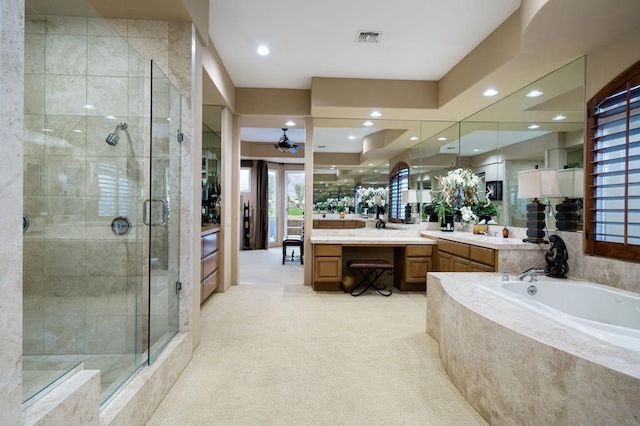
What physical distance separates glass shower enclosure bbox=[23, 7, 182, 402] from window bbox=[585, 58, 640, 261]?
10.9 feet

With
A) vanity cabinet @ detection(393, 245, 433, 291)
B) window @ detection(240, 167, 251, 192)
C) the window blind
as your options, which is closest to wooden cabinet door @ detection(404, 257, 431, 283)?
vanity cabinet @ detection(393, 245, 433, 291)

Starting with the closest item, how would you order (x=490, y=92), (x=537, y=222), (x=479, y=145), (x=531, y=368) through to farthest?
(x=531, y=368) < (x=537, y=222) < (x=490, y=92) < (x=479, y=145)

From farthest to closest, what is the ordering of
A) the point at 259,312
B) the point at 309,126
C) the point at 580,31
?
the point at 309,126 < the point at 259,312 < the point at 580,31

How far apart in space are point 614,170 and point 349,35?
2.55 meters

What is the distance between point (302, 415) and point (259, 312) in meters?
1.93

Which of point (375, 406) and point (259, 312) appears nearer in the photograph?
point (375, 406)

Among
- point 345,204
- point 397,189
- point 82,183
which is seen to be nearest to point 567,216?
point 397,189

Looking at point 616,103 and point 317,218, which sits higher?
point 616,103

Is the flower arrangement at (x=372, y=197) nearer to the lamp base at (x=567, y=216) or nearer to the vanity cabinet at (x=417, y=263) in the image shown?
the vanity cabinet at (x=417, y=263)

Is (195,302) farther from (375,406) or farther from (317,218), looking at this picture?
(317,218)

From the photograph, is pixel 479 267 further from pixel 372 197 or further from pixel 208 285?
pixel 208 285

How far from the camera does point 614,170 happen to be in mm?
2486

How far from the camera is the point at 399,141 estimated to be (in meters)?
5.12

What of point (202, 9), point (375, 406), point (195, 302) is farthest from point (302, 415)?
point (202, 9)
